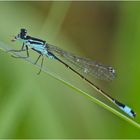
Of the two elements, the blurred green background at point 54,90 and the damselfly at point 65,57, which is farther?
the damselfly at point 65,57

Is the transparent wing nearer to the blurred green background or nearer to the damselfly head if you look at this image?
the blurred green background

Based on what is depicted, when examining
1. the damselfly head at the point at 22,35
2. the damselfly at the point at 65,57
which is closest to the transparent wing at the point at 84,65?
the damselfly at the point at 65,57

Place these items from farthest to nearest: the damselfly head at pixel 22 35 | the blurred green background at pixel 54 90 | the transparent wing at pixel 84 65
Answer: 1. the transparent wing at pixel 84 65
2. the damselfly head at pixel 22 35
3. the blurred green background at pixel 54 90

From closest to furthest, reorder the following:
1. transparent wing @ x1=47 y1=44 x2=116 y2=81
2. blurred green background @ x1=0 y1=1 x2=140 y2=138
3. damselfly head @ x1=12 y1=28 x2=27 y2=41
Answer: blurred green background @ x1=0 y1=1 x2=140 y2=138 < damselfly head @ x1=12 y1=28 x2=27 y2=41 < transparent wing @ x1=47 y1=44 x2=116 y2=81

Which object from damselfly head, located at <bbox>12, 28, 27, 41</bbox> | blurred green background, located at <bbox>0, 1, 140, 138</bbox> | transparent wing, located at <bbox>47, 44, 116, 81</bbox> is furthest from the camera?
transparent wing, located at <bbox>47, 44, 116, 81</bbox>

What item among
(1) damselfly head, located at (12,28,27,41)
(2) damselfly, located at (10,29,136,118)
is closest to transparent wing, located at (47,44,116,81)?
(2) damselfly, located at (10,29,136,118)

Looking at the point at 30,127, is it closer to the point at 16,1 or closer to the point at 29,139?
the point at 29,139

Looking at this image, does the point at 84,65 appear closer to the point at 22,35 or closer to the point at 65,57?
the point at 65,57

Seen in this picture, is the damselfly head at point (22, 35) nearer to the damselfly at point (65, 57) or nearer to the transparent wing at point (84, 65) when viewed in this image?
the damselfly at point (65, 57)
